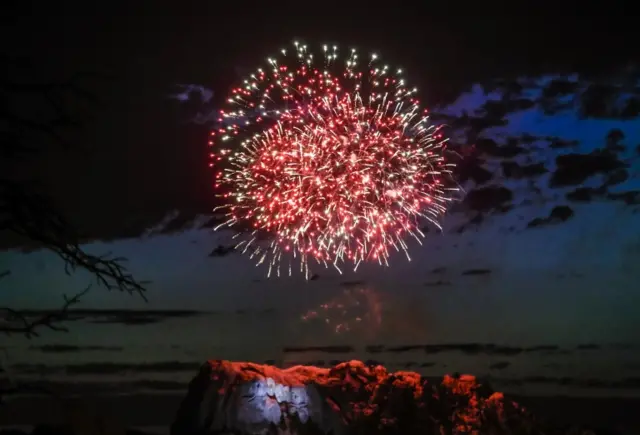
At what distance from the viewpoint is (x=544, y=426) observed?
14.4 metres

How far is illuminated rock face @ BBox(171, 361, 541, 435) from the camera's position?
1290 centimetres

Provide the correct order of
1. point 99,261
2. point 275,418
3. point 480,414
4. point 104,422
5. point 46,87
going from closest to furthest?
point 46,87 < point 99,261 < point 275,418 < point 480,414 < point 104,422

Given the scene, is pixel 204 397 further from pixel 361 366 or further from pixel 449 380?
pixel 449 380

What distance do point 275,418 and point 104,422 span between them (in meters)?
5.37

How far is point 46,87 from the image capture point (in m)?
8.37

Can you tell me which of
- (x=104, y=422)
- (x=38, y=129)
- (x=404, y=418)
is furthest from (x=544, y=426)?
(x=38, y=129)

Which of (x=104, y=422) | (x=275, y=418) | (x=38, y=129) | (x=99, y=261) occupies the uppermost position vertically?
(x=38, y=129)

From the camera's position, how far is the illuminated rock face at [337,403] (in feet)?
42.3

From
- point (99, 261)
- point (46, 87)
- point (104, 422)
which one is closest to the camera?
point (46, 87)

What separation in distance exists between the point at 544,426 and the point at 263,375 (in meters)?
6.45

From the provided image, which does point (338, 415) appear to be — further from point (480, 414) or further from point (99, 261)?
point (99, 261)

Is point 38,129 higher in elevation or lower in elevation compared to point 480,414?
higher

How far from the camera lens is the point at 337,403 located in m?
13.5

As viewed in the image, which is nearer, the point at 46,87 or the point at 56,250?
the point at 46,87
